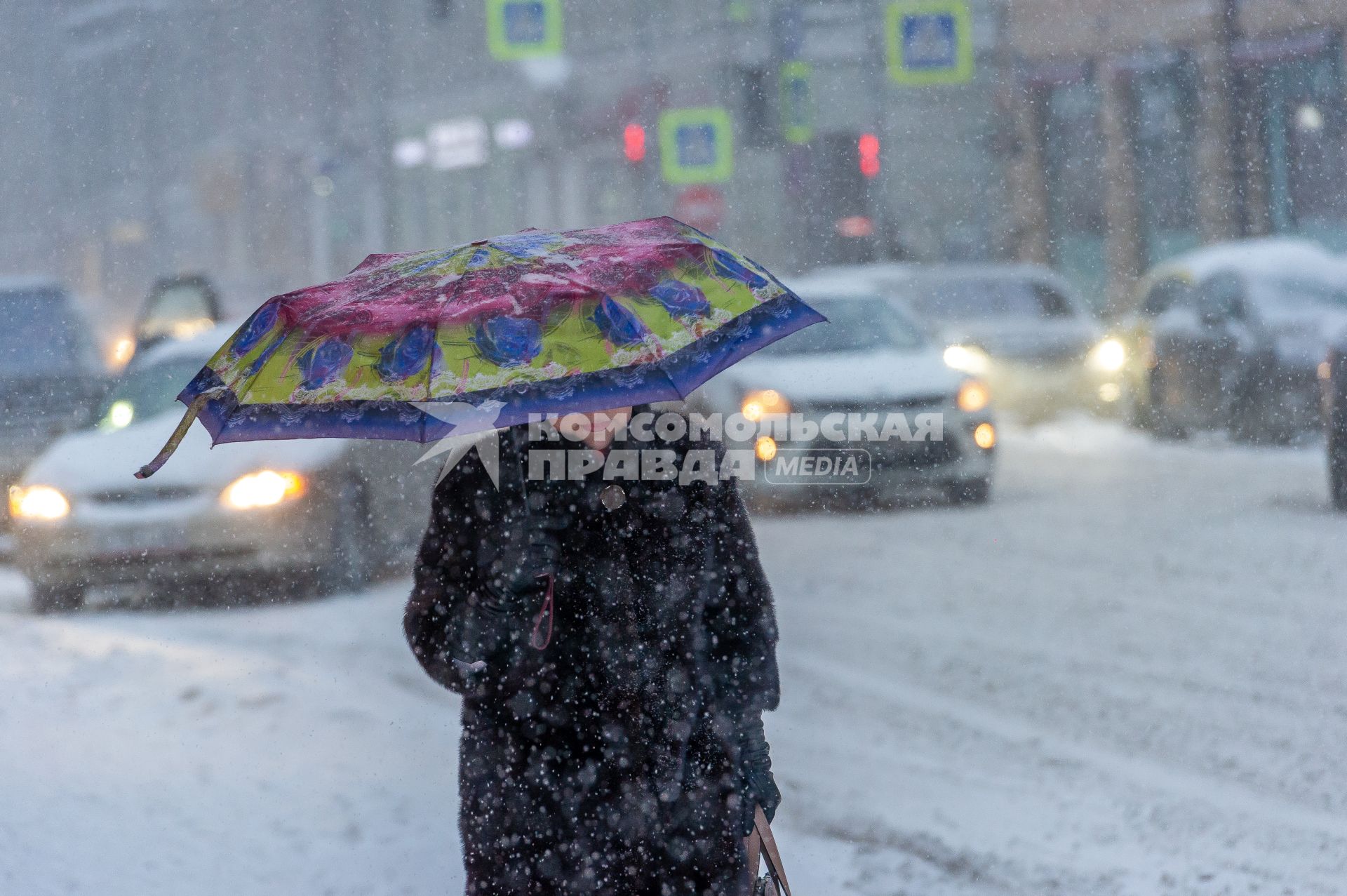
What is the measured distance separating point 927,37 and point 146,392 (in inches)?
440

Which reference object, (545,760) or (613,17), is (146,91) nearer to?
(613,17)

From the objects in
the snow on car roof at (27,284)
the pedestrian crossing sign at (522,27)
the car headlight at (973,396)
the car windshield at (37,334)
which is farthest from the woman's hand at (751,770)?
the pedestrian crossing sign at (522,27)

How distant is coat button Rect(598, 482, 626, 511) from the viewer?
A: 9.26 feet

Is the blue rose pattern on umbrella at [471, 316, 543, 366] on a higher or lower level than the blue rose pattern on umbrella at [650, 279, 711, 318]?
lower

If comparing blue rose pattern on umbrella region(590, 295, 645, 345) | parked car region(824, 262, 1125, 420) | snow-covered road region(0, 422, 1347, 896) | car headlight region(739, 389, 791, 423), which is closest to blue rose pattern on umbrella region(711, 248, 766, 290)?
blue rose pattern on umbrella region(590, 295, 645, 345)

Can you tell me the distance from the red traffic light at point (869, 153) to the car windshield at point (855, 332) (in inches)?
334

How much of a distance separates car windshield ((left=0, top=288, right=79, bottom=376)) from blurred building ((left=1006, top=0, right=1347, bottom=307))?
591 inches

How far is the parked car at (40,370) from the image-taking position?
973 cm

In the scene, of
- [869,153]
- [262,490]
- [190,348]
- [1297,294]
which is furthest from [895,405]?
[869,153]

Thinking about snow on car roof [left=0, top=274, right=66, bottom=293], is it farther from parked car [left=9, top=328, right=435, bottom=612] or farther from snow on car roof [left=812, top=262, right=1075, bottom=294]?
snow on car roof [left=812, top=262, right=1075, bottom=294]

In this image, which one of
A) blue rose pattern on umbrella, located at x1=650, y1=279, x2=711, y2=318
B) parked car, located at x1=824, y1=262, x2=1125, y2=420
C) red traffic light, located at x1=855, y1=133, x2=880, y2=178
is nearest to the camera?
blue rose pattern on umbrella, located at x1=650, y1=279, x2=711, y2=318

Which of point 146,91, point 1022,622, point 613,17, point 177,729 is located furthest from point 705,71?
point 177,729

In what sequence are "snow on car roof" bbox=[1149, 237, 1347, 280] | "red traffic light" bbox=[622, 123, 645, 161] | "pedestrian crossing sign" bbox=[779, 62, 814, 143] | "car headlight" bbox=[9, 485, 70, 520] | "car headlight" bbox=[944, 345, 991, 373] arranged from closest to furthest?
"car headlight" bbox=[9, 485, 70, 520] → "snow on car roof" bbox=[1149, 237, 1347, 280] → "car headlight" bbox=[944, 345, 991, 373] → "pedestrian crossing sign" bbox=[779, 62, 814, 143] → "red traffic light" bbox=[622, 123, 645, 161]

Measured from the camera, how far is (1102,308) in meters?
25.2
